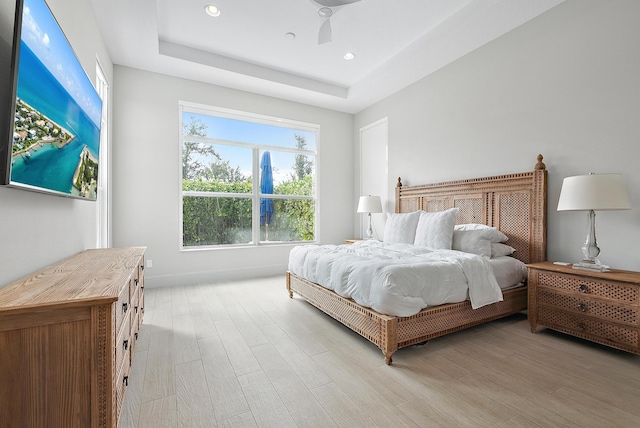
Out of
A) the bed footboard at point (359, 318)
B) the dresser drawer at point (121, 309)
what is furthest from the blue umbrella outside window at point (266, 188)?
the dresser drawer at point (121, 309)

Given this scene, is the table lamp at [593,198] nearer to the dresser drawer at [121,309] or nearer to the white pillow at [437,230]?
the white pillow at [437,230]

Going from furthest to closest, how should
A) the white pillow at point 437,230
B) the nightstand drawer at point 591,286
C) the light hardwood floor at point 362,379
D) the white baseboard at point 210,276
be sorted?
the white baseboard at point 210,276 → the white pillow at point 437,230 → the nightstand drawer at point 591,286 → the light hardwood floor at point 362,379

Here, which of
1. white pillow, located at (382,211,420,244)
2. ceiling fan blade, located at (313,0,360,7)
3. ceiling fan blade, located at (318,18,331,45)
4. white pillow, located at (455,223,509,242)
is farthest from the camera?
white pillow, located at (382,211,420,244)

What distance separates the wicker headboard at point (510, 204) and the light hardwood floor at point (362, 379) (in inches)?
33.2

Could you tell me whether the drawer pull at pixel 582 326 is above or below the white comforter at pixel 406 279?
below

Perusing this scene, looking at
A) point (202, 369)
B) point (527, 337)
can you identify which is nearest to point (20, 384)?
point (202, 369)

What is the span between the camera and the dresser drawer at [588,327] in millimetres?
2137

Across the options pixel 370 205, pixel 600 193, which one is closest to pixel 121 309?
pixel 600 193

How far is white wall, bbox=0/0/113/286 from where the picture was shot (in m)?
1.44

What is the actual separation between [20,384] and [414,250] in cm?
294

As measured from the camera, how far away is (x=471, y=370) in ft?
6.64

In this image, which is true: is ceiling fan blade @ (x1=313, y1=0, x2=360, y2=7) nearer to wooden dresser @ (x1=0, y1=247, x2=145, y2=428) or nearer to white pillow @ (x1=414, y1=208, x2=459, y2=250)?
white pillow @ (x1=414, y1=208, x2=459, y2=250)

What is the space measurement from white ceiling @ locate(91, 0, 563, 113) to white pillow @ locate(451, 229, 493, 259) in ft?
7.29

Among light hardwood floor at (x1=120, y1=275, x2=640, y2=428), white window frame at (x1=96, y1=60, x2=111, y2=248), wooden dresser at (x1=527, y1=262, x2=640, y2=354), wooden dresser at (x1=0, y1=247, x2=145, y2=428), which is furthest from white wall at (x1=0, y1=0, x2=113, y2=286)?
wooden dresser at (x1=527, y1=262, x2=640, y2=354)
